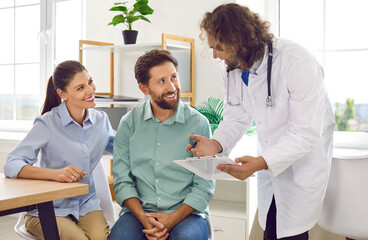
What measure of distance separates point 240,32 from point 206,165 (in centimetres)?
48

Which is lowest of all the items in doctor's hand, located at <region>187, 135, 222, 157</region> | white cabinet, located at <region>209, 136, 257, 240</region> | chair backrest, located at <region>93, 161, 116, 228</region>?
white cabinet, located at <region>209, 136, 257, 240</region>

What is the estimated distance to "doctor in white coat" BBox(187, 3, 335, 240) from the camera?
150cm

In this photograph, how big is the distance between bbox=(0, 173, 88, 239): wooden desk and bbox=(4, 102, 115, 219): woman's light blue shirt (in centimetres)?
27

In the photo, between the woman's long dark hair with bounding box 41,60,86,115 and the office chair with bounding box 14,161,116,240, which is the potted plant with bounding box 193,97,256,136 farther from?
the woman's long dark hair with bounding box 41,60,86,115

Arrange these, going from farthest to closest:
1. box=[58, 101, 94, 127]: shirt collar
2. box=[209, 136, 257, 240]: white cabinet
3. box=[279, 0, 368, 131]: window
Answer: box=[279, 0, 368, 131]: window, box=[209, 136, 257, 240]: white cabinet, box=[58, 101, 94, 127]: shirt collar

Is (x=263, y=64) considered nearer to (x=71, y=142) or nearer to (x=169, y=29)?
(x=71, y=142)

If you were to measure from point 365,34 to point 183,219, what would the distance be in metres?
1.90

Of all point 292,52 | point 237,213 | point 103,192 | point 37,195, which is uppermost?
point 292,52

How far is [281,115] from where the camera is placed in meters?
1.60

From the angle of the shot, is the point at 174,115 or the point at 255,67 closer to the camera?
the point at 255,67

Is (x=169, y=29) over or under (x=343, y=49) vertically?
over

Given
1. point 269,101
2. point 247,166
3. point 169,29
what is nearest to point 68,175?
point 247,166

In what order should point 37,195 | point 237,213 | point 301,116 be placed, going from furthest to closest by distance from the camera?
1. point 237,213
2. point 301,116
3. point 37,195

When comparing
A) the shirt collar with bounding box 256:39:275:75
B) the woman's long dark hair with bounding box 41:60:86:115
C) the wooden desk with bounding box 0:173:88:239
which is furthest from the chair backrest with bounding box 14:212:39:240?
the shirt collar with bounding box 256:39:275:75
